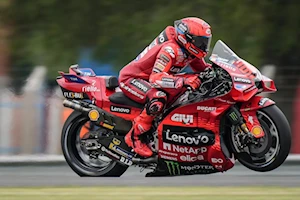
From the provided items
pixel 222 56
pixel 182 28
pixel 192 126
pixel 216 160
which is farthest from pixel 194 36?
pixel 216 160

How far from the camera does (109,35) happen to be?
56.0 feet

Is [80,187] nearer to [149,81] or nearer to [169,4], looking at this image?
[149,81]

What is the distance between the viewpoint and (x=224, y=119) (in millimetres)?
8703

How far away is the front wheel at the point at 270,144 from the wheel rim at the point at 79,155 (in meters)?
1.74

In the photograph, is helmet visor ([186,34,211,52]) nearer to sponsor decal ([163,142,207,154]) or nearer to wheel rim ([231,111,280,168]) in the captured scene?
wheel rim ([231,111,280,168])

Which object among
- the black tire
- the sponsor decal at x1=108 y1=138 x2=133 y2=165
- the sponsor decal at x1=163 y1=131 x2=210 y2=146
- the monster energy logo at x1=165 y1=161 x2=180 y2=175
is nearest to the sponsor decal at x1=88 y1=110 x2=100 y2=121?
the black tire

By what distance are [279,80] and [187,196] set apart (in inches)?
219

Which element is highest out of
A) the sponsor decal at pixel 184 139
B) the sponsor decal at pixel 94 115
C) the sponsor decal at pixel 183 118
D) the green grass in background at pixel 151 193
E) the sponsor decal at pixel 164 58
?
the sponsor decal at pixel 164 58

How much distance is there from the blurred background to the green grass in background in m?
4.32

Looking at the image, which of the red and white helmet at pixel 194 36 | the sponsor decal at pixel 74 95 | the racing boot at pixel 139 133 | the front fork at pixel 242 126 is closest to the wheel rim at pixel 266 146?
the front fork at pixel 242 126

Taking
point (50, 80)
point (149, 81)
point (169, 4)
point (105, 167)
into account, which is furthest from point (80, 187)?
point (169, 4)

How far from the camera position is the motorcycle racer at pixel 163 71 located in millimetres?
8672

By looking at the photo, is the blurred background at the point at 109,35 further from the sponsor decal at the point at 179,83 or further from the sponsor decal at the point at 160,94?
the sponsor decal at the point at 179,83

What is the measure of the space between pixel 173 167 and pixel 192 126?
0.56m
